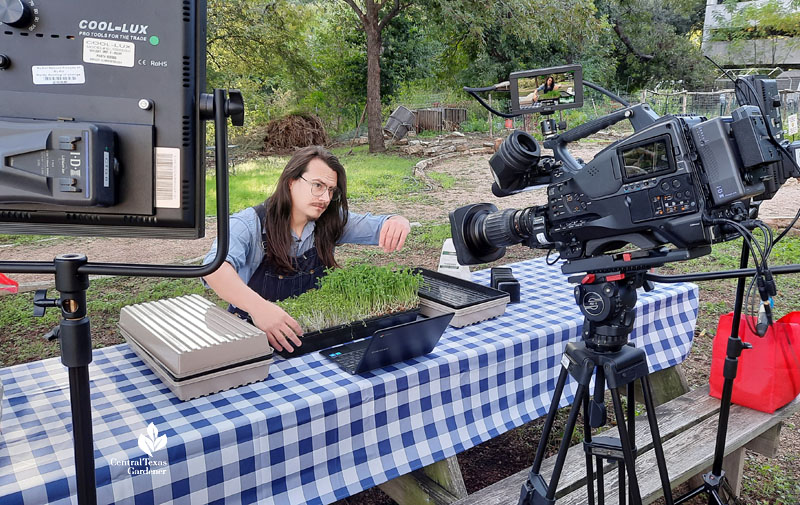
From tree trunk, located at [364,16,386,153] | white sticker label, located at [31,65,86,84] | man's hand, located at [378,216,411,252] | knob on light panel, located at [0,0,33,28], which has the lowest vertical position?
man's hand, located at [378,216,411,252]

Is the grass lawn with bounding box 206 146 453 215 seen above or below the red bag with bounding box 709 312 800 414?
above

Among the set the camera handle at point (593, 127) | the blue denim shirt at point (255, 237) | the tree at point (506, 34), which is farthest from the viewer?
the tree at point (506, 34)

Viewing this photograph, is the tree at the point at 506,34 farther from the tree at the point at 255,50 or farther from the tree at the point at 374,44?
the tree at the point at 255,50

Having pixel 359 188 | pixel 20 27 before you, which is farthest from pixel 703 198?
pixel 359 188

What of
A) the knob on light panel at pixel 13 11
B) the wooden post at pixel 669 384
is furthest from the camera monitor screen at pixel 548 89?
the wooden post at pixel 669 384

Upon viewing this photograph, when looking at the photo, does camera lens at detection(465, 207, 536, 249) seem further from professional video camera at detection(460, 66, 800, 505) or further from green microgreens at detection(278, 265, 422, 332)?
green microgreens at detection(278, 265, 422, 332)

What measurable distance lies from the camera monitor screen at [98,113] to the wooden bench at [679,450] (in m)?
1.05

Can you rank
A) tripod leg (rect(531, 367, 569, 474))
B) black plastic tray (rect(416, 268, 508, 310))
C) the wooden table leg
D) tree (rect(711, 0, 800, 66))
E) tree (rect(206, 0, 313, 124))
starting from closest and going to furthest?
tripod leg (rect(531, 367, 569, 474))
the wooden table leg
black plastic tray (rect(416, 268, 508, 310))
tree (rect(206, 0, 313, 124))
tree (rect(711, 0, 800, 66))

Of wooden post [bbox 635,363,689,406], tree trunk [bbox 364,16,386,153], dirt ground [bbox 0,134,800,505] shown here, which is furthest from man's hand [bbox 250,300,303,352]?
tree trunk [bbox 364,16,386,153]

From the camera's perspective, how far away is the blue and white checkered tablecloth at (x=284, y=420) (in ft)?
3.46

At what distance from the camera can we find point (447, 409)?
1488 mm

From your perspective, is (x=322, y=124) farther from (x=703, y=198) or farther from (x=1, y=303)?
(x=703, y=198)

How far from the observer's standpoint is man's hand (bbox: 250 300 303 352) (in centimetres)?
145

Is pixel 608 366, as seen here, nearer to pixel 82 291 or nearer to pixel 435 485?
pixel 435 485
